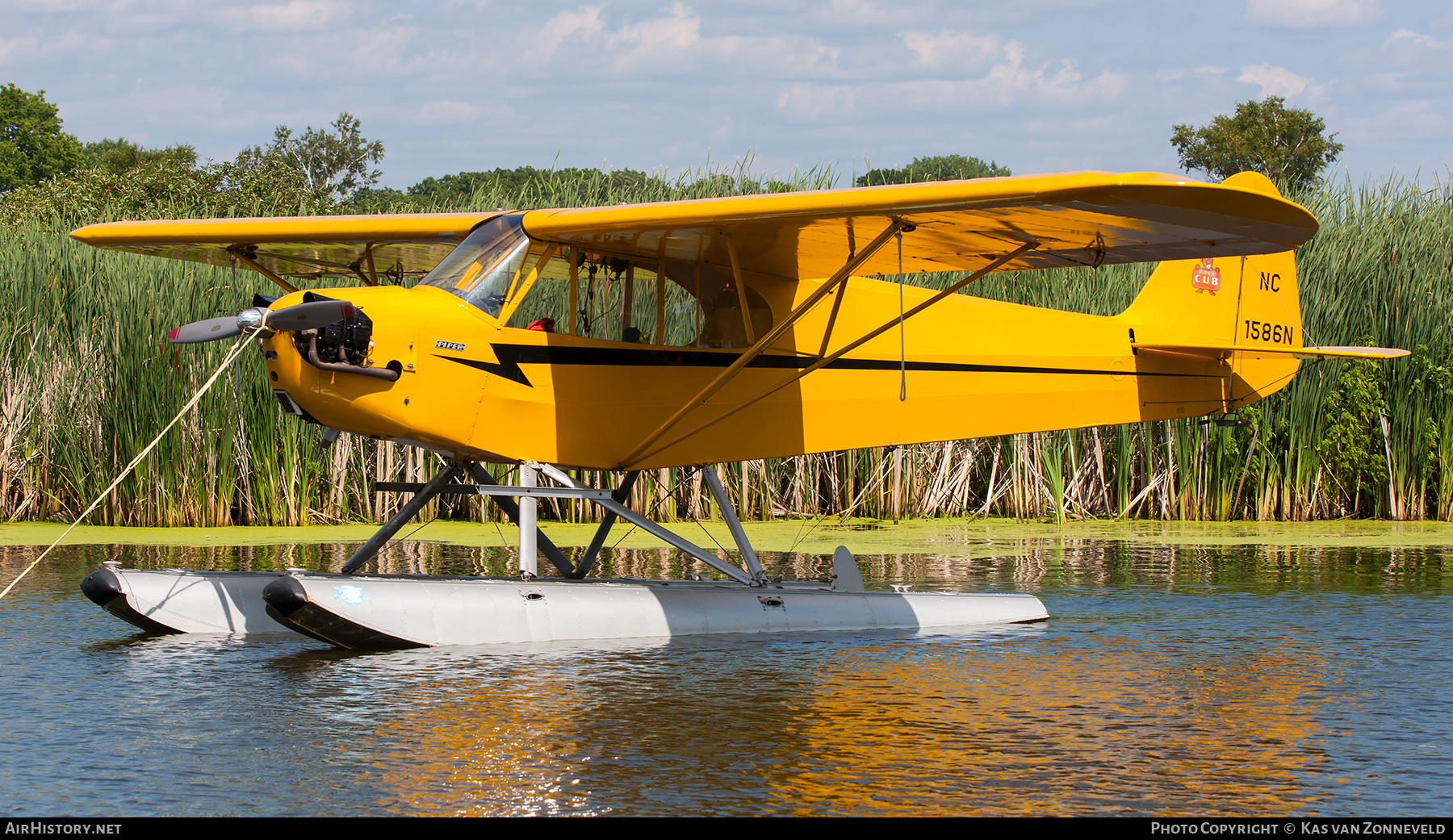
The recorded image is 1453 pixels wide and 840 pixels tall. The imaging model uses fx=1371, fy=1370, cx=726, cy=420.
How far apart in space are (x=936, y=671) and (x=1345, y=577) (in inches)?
168

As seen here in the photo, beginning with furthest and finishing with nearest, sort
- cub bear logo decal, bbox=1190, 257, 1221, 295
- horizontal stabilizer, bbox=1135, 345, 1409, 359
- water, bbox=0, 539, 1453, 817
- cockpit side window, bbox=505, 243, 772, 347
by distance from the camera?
cub bear logo decal, bbox=1190, 257, 1221, 295 < horizontal stabilizer, bbox=1135, 345, 1409, 359 < cockpit side window, bbox=505, 243, 772, 347 < water, bbox=0, 539, 1453, 817

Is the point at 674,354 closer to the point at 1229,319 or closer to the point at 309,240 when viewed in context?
the point at 309,240

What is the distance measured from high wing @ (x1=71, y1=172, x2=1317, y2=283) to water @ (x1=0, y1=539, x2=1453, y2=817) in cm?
211

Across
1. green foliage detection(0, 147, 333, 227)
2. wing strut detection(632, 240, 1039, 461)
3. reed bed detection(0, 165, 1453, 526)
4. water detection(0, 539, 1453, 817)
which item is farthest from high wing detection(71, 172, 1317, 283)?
green foliage detection(0, 147, 333, 227)

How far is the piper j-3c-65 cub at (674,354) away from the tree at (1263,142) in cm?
4062

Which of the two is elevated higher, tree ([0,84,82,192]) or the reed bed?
tree ([0,84,82,192])

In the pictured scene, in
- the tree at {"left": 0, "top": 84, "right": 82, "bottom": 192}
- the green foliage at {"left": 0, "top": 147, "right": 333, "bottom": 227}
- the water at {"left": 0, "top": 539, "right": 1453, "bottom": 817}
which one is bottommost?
the water at {"left": 0, "top": 539, "right": 1453, "bottom": 817}

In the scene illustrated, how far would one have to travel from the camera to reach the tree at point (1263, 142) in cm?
4669

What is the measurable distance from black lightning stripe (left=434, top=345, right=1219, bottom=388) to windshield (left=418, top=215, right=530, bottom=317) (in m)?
0.28

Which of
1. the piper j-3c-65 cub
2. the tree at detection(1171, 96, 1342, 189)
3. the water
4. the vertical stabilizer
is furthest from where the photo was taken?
the tree at detection(1171, 96, 1342, 189)

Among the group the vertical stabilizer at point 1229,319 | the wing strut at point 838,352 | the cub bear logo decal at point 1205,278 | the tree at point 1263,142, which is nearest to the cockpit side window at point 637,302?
the wing strut at point 838,352

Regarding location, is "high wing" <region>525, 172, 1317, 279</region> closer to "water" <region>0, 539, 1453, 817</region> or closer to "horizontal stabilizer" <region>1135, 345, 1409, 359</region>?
"horizontal stabilizer" <region>1135, 345, 1409, 359</region>

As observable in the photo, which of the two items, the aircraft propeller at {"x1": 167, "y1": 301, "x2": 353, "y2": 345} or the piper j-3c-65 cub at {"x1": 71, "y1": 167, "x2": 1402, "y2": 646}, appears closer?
the aircraft propeller at {"x1": 167, "y1": 301, "x2": 353, "y2": 345}

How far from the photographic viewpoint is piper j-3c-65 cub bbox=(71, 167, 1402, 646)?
6750mm
